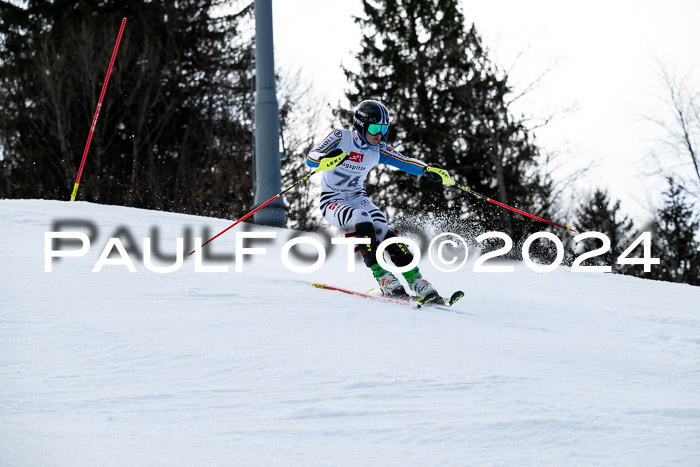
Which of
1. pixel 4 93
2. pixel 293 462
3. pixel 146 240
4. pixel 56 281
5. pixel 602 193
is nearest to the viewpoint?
pixel 293 462

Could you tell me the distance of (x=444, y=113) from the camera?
81.1 ft

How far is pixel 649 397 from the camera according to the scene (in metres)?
3.17

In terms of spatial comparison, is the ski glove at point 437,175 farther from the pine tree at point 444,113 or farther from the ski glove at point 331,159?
the pine tree at point 444,113

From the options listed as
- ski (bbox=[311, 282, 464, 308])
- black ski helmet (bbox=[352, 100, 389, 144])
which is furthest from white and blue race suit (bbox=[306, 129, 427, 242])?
ski (bbox=[311, 282, 464, 308])

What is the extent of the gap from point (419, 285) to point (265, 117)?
4.70m

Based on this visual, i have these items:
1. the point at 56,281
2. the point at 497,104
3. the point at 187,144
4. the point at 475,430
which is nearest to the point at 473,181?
the point at 497,104

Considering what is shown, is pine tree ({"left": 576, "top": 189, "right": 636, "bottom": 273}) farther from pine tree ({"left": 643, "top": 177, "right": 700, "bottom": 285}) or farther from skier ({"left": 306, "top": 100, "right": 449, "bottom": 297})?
skier ({"left": 306, "top": 100, "right": 449, "bottom": 297})

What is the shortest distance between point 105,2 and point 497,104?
502 inches

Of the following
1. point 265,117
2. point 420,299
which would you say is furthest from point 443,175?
point 265,117

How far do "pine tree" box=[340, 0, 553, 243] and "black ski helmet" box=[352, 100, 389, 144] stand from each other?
15034 mm

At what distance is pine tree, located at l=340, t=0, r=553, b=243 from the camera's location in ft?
74.1

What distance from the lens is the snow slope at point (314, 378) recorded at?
2.43 m

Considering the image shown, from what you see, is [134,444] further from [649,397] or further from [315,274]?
[315,274]

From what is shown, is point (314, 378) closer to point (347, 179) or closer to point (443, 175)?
point (347, 179)
